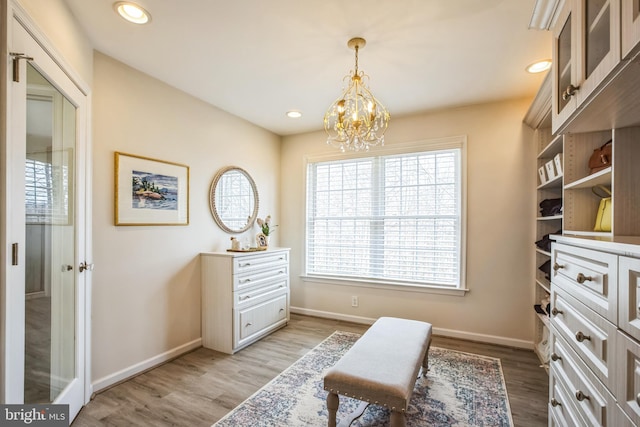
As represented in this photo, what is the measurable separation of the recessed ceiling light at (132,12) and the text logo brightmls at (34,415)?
85.6 inches

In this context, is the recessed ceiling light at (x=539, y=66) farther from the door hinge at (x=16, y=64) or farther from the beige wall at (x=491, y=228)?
the door hinge at (x=16, y=64)

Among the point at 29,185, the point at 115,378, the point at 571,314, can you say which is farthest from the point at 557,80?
the point at 115,378

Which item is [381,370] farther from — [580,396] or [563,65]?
[563,65]

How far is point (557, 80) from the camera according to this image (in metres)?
1.64

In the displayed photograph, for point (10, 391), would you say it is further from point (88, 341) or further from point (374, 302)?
point (374, 302)

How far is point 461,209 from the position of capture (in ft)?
11.6

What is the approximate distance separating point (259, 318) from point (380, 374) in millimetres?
2045

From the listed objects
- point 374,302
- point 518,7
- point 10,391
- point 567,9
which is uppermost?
point 518,7

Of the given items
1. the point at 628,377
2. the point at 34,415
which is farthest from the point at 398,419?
the point at 34,415

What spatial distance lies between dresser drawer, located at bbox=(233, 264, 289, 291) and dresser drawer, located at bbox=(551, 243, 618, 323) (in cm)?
264

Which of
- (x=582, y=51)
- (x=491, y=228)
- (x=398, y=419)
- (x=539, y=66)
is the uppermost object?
(x=539, y=66)

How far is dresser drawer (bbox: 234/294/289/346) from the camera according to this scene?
321 centimetres

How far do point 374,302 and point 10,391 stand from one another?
3.34 meters

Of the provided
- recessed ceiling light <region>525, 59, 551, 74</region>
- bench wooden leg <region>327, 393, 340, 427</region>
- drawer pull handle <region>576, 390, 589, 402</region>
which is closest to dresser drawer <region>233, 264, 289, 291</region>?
bench wooden leg <region>327, 393, 340, 427</region>
